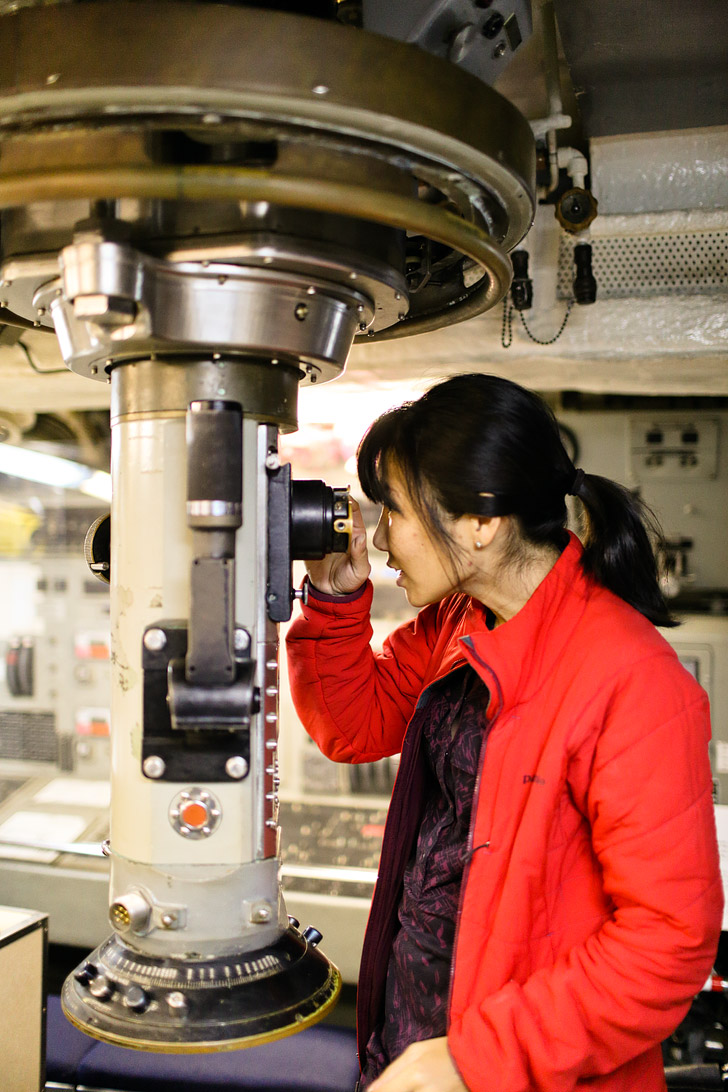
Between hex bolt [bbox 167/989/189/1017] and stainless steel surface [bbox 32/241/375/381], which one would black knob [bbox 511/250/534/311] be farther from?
hex bolt [bbox 167/989/189/1017]

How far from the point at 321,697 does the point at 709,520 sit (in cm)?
196

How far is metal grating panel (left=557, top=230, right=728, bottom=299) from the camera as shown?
1725 mm

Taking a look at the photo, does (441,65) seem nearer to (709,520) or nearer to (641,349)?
(641,349)

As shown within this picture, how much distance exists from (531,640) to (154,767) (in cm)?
52

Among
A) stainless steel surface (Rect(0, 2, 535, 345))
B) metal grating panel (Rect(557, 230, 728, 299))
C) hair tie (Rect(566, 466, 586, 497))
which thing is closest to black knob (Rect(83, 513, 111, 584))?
stainless steel surface (Rect(0, 2, 535, 345))

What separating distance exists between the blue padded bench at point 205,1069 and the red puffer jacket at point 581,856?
4.54 ft

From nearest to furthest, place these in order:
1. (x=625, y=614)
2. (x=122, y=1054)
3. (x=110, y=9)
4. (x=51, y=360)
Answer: (x=110, y=9), (x=625, y=614), (x=51, y=360), (x=122, y=1054)

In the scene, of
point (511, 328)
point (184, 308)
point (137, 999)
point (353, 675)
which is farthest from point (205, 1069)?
point (184, 308)

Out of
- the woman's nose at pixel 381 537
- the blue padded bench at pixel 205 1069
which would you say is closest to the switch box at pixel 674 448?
the woman's nose at pixel 381 537

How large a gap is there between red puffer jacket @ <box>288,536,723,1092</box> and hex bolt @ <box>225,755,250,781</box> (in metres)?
0.35

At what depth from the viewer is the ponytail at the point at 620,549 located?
120 cm

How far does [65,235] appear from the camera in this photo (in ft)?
2.85

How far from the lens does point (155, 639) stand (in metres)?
0.90

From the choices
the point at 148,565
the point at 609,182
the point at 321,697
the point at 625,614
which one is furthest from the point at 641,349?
the point at 148,565
